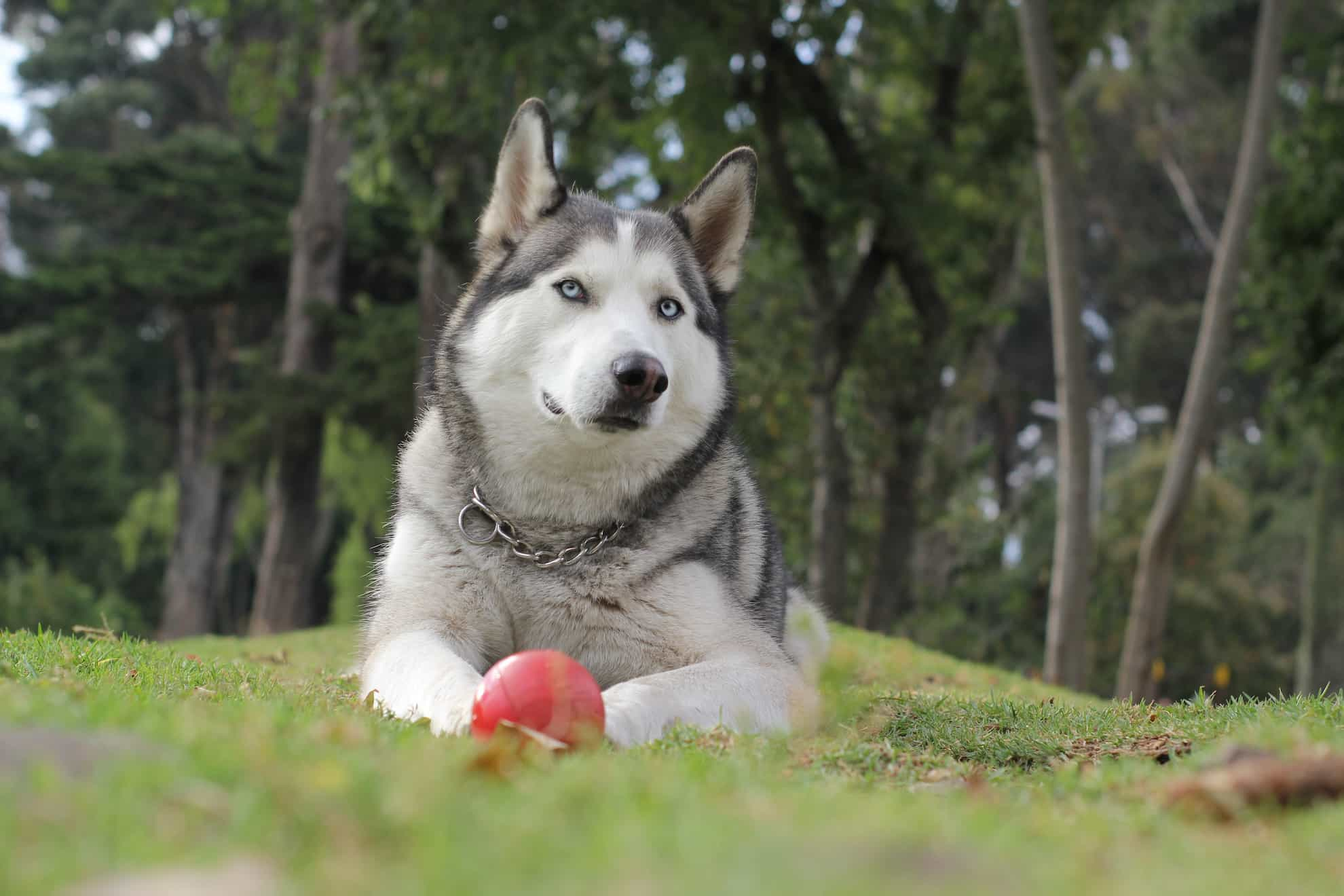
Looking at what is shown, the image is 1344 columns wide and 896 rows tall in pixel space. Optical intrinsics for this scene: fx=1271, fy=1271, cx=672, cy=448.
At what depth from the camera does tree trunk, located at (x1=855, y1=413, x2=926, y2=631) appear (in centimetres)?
1532

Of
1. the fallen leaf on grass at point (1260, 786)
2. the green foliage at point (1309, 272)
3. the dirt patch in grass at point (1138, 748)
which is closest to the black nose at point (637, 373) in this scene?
the dirt patch in grass at point (1138, 748)

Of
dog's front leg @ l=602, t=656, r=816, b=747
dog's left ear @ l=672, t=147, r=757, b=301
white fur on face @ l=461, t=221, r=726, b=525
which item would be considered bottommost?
dog's front leg @ l=602, t=656, r=816, b=747

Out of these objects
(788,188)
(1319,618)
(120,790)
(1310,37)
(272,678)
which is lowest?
(1319,618)

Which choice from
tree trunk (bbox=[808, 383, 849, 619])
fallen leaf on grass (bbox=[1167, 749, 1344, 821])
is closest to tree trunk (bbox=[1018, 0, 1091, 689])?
tree trunk (bbox=[808, 383, 849, 619])

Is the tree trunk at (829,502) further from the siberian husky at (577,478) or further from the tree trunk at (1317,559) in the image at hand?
the tree trunk at (1317,559)

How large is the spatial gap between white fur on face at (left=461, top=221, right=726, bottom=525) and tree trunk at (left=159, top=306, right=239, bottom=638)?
20.8 m

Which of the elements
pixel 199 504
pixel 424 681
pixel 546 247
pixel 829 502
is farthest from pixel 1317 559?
pixel 424 681

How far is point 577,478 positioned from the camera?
5180mm

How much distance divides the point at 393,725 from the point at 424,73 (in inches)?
452

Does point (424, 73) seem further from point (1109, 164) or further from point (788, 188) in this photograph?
point (1109, 164)

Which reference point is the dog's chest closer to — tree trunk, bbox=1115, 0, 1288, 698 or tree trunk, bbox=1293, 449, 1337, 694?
tree trunk, bbox=1115, 0, 1288, 698

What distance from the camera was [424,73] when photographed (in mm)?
14109

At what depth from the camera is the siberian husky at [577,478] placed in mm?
4793

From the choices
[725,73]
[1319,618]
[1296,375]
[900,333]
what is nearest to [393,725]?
[725,73]
